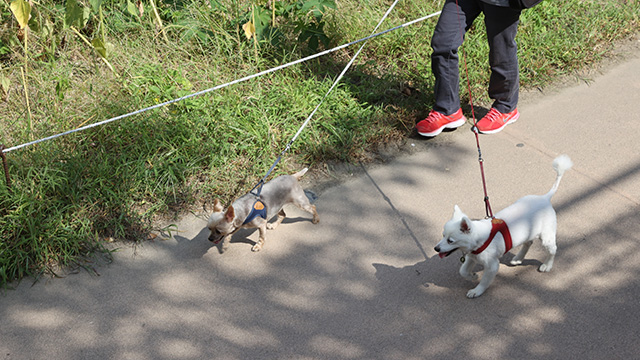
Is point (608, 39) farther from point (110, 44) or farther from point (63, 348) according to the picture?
point (63, 348)

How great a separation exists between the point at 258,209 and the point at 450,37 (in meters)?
1.99

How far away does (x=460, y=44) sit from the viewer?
172 inches

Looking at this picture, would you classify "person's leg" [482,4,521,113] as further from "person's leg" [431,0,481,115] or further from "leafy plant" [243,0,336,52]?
"leafy plant" [243,0,336,52]

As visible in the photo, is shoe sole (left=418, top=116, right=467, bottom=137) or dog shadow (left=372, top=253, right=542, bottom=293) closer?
dog shadow (left=372, top=253, right=542, bottom=293)

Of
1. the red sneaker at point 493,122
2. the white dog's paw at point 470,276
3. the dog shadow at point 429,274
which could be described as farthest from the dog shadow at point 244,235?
the red sneaker at point 493,122

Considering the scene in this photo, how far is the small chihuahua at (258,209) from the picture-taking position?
11.3 ft

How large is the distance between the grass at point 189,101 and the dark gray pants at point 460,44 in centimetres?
40

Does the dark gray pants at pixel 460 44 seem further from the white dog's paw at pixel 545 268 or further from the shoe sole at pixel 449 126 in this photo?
the white dog's paw at pixel 545 268

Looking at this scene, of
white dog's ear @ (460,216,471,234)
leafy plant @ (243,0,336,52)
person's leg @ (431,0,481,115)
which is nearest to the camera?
white dog's ear @ (460,216,471,234)

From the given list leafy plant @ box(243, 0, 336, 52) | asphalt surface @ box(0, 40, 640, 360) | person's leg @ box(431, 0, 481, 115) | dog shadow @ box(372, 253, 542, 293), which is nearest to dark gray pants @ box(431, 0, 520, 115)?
person's leg @ box(431, 0, 481, 115)

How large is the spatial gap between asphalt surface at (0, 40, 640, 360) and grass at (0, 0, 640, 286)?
32cm

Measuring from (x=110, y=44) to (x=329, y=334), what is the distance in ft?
10.6

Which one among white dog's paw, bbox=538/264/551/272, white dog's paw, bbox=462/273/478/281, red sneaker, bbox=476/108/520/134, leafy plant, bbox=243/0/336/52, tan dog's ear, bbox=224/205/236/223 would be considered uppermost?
leafy plant, bbox=243/0/336/52

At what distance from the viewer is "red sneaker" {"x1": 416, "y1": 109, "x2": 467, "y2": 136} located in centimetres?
466
